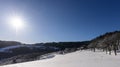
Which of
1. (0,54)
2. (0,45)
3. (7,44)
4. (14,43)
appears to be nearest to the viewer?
(0,54)

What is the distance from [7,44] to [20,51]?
172 feet

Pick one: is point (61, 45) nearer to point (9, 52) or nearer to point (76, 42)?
point (76, 42)

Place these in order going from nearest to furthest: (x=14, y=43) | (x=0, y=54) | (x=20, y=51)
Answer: (x=0, y=54), (x=20, y=51), (x=14, y=43)

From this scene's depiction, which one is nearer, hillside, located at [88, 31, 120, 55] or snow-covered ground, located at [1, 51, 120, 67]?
snow-covered ground, located at [1, 51, 120, 67]

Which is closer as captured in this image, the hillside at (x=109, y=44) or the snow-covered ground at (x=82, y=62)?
the snow-covered ground at (x=82, y=62)

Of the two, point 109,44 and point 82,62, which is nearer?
point 82,62

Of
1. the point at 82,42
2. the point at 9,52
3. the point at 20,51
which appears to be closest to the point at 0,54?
the point at 9,52

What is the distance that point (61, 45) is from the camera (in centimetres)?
18438

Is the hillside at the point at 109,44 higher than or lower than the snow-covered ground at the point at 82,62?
higher

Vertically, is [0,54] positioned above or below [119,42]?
below

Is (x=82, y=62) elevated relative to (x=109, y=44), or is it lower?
lower

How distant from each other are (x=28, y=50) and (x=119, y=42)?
322 feet

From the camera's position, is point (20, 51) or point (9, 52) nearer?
point (9, 52)

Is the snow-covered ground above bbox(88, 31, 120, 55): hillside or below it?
below
